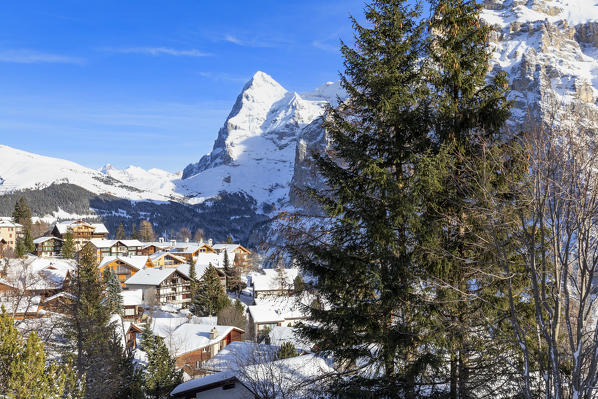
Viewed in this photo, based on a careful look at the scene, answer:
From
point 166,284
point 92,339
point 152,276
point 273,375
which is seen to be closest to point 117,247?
point 152,276

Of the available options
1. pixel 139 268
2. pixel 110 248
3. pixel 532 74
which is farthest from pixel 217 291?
pixel 532 74

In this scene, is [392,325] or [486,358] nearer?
[486,358]

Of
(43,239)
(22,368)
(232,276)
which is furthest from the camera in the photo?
(43,239)

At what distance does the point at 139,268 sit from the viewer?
7762 cm

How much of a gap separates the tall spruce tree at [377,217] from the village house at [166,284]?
6138 centimetres

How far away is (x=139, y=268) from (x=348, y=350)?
75.8 meters

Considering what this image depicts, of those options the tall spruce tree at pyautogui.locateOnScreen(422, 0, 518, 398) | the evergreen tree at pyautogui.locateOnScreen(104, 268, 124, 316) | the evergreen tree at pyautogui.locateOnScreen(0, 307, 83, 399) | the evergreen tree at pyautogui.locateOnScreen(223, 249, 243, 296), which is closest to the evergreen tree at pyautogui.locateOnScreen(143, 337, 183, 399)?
the evergreen tree at pyautogui.locateOnScreen(0, 307, 83, 399)

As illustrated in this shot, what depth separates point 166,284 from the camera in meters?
67.8

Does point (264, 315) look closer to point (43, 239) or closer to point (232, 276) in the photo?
point (232, 276)

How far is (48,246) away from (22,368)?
10105cm

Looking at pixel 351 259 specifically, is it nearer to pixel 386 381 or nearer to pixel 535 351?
pixel 386 381

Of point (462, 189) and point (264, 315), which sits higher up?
point (462, 189)

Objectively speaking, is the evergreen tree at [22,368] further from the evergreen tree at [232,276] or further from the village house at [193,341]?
the evergreen tree at [232,276]

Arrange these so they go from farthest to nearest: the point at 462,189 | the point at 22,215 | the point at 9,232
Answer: the point at 9,232 < the point at 22,215 < the point at 462,189
